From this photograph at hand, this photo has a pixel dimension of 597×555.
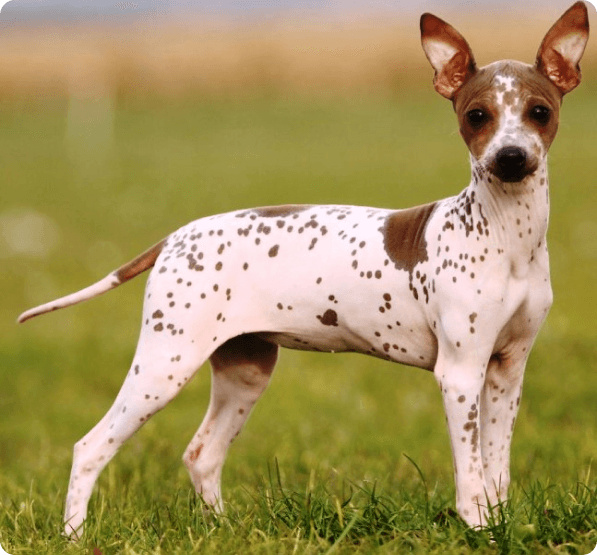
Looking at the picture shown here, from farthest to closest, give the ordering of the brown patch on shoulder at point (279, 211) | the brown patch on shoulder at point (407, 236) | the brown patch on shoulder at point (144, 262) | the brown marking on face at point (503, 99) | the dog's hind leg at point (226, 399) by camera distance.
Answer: the dog's hind leg at point (226, 399) < the brown patch on shoulder at point (144, 262) < the brown patch on shoulder at point (279, 211) < the brown patch on shoulder at point (407, 236) < the brown marking on face at point (503, 99)

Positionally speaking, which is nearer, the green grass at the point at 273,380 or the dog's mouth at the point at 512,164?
the dog's mouth at the point at 512,164

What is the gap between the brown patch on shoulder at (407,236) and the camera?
193 inches

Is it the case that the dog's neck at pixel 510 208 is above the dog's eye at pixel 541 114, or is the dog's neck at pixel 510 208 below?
below

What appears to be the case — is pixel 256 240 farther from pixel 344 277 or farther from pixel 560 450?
pixel 560 450

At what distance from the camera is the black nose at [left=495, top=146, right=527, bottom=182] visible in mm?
4363

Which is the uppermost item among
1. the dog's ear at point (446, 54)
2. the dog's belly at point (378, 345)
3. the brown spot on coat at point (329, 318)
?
the dog's ear at point (446, 54)

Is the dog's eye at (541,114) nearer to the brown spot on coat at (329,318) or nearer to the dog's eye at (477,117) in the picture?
the dog's eye at (477,117)

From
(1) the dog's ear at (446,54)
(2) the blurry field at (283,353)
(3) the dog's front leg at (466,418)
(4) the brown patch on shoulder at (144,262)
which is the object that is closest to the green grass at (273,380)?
(2) the blurry field at (283,353)

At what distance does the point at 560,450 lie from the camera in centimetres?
738

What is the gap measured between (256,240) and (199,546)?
1.35 m

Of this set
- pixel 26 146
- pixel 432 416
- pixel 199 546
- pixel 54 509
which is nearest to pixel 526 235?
pixel 199 546

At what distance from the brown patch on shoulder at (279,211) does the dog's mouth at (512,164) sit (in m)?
1.09

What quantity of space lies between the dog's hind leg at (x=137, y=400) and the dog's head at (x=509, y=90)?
5.03 ft

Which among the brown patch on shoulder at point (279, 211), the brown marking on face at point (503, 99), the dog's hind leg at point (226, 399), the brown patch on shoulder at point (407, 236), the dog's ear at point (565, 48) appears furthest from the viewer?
the dog's hind leg at point (226, 399)
